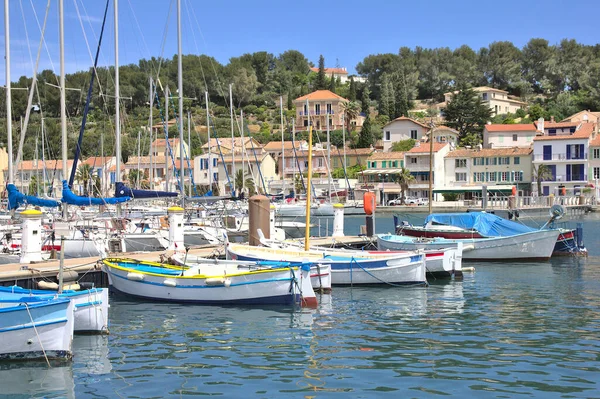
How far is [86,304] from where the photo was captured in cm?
1808

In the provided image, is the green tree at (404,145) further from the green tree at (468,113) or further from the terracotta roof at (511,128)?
the terracotta roof at (511,128)

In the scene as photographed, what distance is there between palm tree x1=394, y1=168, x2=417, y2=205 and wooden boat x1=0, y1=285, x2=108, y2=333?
7590 cm

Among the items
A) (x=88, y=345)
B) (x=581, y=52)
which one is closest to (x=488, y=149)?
(x=581, y=52)

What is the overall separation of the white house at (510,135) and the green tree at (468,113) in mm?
10249

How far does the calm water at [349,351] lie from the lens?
14320mm

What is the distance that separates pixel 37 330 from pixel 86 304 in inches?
95.9

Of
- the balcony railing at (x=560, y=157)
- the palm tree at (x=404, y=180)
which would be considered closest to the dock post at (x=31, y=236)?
the palm tree at (x=404, y=180)

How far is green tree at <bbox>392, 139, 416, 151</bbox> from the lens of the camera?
109 meters

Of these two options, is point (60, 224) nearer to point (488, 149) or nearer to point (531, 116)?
point (488, 149)

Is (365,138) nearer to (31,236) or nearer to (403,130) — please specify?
(403,130)

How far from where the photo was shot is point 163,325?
20.6 m

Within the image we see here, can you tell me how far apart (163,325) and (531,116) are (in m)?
116

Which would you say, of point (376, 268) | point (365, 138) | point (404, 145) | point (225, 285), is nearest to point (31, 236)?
point (225, 285)

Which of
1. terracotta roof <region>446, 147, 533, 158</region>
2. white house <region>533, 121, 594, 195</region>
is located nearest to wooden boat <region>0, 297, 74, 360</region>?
white house <region>533, 121, 594, 195</region>
